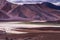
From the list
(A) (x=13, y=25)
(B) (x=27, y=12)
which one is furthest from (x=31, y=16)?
(A) (x=13, y=25)

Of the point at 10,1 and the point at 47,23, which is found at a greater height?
the point at 10,1

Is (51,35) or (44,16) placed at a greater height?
(44,16)

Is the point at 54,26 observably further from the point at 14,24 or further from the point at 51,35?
the point at 14,24

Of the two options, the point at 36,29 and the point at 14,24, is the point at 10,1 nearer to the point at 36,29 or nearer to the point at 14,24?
the point at 14,24

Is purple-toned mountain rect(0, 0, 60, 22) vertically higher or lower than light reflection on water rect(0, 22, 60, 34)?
higher

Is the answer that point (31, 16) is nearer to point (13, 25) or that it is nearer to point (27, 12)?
point (27, 12)

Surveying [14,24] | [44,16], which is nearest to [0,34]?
[14,24]

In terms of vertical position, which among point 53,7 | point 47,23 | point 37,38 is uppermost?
point 53,7

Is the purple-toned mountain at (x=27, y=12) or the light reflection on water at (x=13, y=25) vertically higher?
the purple-toned mountain at (x=27, y=12)

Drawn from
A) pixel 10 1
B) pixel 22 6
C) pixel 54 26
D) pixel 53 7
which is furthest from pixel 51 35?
pixel 10 1
